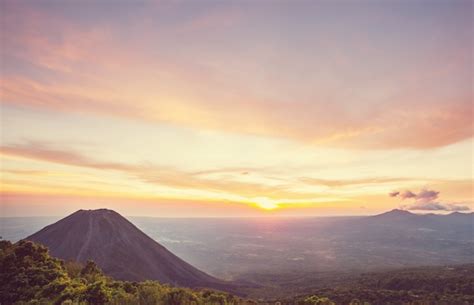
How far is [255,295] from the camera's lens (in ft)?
330

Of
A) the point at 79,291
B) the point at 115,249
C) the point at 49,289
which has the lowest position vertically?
the point at 115,249

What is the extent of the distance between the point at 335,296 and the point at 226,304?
32.7 meters

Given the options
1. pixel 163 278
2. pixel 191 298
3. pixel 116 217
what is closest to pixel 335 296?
pixel 191 298

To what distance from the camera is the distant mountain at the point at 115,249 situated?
105m

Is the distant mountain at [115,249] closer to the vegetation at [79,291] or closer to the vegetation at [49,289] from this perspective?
the vegetation at [79,291]

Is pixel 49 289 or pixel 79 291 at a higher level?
pixel 79 291

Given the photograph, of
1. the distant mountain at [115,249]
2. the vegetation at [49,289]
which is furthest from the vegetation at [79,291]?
the distant mountain at [115,249]

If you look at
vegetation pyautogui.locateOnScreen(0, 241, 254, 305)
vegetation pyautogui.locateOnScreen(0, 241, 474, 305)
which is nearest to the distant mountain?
vegetation pyautogui.locateOnScreen(0, 241, 474, 305)

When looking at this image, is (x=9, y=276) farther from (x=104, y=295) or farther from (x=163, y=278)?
(x=163, y=278)

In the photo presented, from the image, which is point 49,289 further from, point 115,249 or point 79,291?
point 115,249

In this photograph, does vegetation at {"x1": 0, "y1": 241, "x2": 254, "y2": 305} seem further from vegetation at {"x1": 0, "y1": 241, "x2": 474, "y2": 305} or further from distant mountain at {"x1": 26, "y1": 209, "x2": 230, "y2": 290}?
distant mountain at {"x1": 26, "y1": 209, "x2": 230, "y2": 290}

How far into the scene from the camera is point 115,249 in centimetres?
11300

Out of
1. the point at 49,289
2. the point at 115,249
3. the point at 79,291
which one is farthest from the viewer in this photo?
the point at 115,249

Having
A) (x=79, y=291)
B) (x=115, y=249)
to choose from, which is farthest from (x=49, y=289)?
(x=115, y=249)
